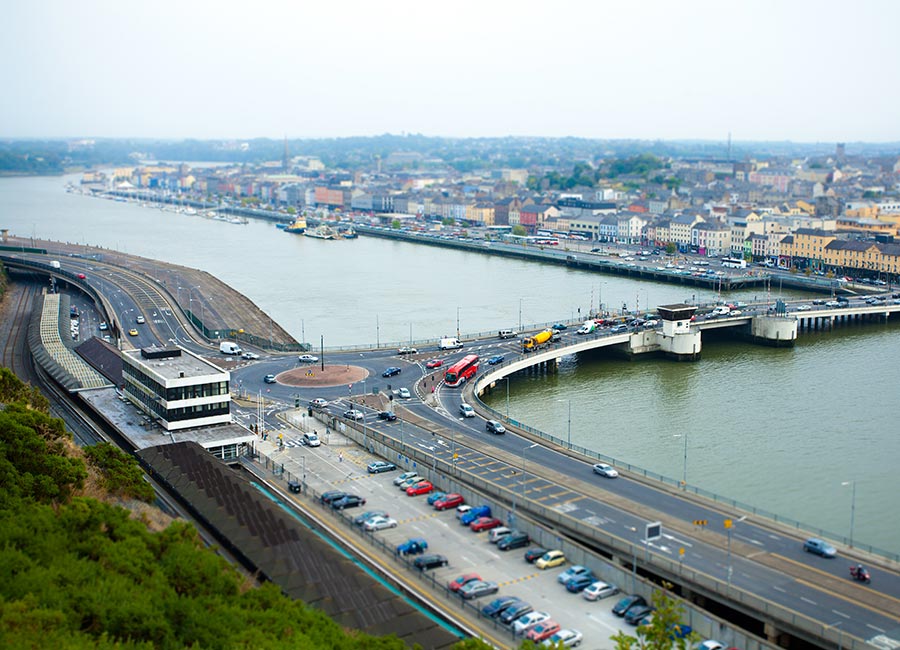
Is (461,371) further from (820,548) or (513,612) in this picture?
(513,612)

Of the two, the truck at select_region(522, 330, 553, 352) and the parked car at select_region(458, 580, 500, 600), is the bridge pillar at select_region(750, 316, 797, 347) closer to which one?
the truck at select_region(522, 330, 553, 352)

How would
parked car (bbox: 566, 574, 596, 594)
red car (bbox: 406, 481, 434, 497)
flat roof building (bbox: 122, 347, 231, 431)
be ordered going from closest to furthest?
parked car (bbox: 566, 574, 596, 594) < red car (bbox: 406, 481, 434, 497) < flat roof building (bbox: 122, 347, 231, 431)

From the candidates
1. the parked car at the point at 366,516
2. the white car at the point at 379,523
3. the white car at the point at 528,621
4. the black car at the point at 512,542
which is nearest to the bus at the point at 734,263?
the parked car at the point at 366,516

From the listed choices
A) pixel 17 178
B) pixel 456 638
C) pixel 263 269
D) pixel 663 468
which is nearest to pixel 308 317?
pixel 263 269

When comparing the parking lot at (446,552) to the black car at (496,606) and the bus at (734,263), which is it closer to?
the black car at (496,606)

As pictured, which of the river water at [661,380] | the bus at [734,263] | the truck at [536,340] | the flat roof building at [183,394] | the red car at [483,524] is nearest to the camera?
the red car at [483,524]

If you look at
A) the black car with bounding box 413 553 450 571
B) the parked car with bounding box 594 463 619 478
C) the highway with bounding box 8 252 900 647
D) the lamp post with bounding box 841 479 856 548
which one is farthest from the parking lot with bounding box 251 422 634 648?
the lamp post with bounding box 841 479 856 548
